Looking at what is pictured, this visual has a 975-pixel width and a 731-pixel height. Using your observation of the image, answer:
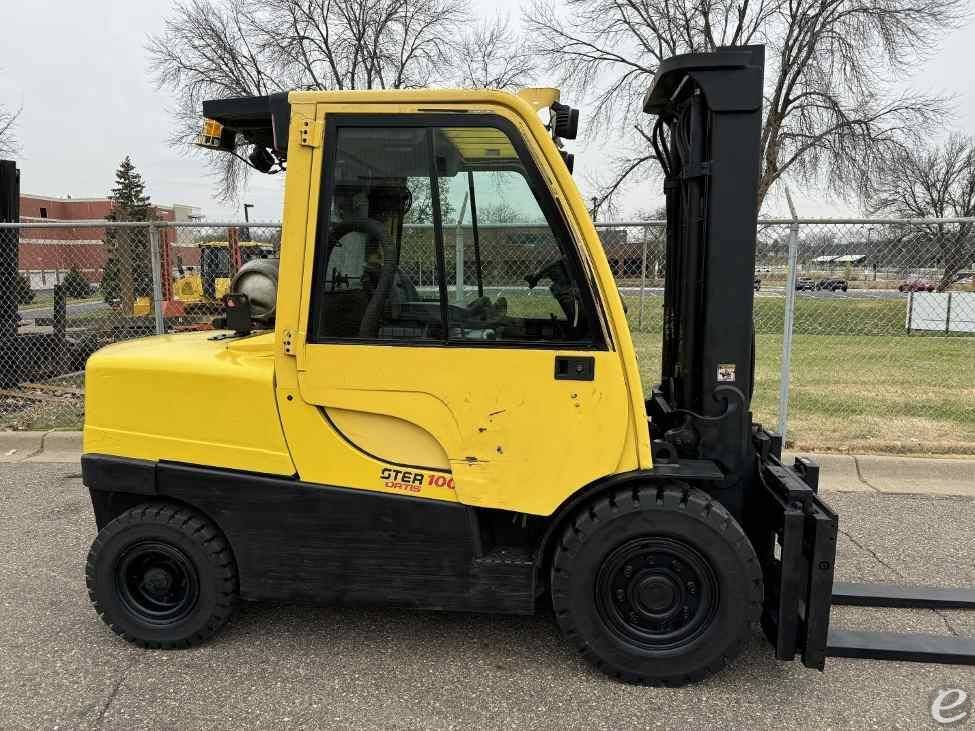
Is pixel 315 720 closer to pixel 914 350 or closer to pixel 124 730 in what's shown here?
pixel 124 730

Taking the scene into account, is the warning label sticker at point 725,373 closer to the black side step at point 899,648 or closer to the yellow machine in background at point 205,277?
the black side step at point 899,648

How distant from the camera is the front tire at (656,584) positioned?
2.64 m

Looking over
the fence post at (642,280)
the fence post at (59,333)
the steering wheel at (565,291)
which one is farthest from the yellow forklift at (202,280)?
the steering wheel at (565,291)

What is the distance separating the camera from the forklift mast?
8.92 feet

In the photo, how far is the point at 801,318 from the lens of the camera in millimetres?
7398

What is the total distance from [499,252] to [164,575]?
211 cm

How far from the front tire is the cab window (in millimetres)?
759

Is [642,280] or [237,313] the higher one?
[642,280]

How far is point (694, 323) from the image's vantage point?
9.65 feet

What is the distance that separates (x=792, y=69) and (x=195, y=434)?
23561 mm

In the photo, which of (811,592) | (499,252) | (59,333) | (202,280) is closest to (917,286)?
(811,592)

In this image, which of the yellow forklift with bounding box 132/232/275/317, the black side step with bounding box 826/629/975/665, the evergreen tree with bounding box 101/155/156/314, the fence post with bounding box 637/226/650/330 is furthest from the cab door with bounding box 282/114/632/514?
the yellow forklift with bounding box 132/232/275/317

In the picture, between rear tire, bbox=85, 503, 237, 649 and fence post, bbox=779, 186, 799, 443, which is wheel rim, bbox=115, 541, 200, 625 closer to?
rear tire, bbox=85, 503, 237, 649

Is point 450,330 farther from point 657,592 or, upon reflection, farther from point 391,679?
point 391,679
